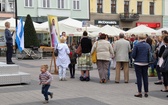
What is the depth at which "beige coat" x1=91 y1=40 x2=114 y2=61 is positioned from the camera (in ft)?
39.1

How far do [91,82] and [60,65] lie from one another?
140 cm

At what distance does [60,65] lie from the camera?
42.2 feet

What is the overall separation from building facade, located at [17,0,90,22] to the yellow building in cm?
135

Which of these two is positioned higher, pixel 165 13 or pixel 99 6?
pixel 99 6

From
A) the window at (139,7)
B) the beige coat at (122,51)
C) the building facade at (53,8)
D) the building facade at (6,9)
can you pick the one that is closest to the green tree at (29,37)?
the beige coat at (122,51)

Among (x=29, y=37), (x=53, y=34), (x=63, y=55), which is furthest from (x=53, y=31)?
(x=29, y=37)

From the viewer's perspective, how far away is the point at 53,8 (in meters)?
40.8

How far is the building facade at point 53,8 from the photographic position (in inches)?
1540

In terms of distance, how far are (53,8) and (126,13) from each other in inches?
384

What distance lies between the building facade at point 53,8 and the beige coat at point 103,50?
27.8 m

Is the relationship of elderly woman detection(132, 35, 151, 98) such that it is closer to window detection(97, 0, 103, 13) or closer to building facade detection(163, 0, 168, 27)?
window detection(97, 0, 103, 13)

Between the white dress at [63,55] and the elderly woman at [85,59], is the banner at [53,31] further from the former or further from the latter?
the elderly woman at [85,59]

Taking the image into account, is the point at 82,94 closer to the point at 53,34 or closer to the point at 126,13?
the point at 53,34

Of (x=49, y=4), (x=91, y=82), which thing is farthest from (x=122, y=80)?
(x=49, y=4)
